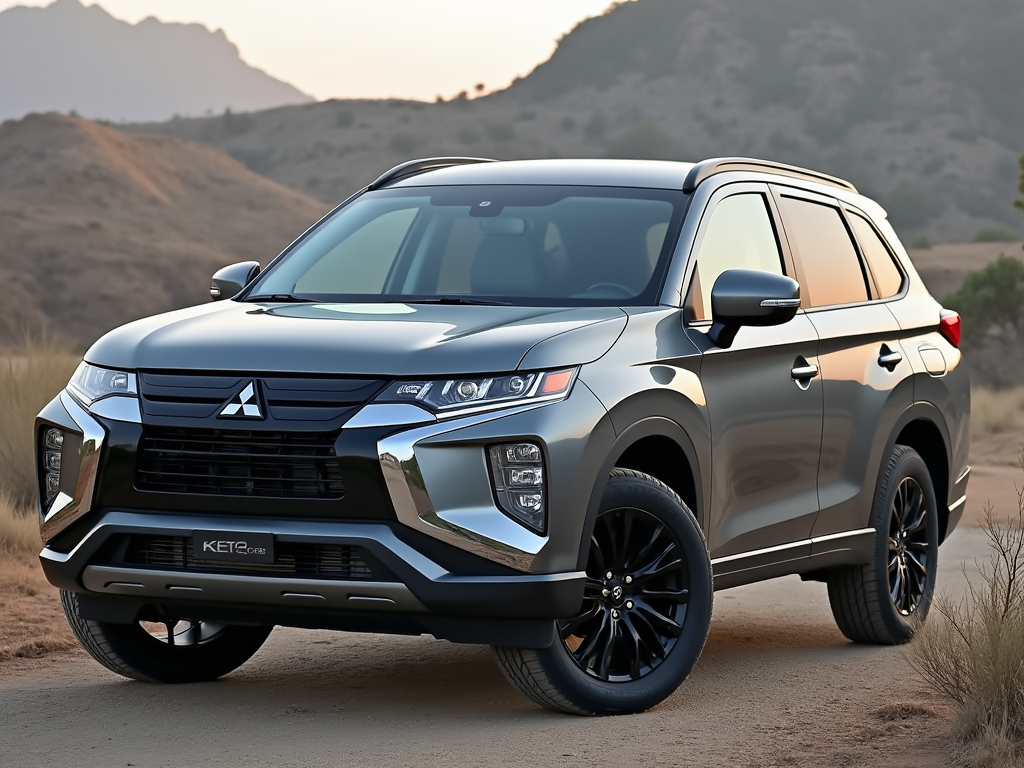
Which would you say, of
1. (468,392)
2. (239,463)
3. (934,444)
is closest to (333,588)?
(239,463)

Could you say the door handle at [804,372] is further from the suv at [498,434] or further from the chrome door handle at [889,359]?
the chrome door handle at [889,359]

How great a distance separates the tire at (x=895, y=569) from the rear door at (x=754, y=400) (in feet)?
2.49

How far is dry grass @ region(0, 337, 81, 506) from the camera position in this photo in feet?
40.5

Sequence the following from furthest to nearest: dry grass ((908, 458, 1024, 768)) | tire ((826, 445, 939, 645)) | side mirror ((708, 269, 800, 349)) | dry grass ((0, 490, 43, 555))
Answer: dry grass ((0, 490, 43, 555)) → tire ((826, 445, 939, 645)) → side mirror ((708, 269, 800, 349)) → dry grass ((908, 458, 1024, 768))

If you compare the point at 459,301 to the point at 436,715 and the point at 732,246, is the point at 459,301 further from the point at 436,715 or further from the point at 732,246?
the point at 436,715

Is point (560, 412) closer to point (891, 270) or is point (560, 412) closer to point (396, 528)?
point (396, 528)

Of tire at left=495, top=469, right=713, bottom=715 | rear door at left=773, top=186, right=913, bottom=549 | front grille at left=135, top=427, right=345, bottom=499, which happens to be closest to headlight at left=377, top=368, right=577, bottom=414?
front grille at left=135, top=427, right=345, bottom=499

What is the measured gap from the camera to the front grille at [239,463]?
18.4 ft

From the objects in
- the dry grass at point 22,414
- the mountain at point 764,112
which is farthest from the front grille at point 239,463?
the mountain at point 764,112

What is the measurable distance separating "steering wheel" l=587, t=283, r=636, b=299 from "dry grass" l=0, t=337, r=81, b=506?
20.7ft

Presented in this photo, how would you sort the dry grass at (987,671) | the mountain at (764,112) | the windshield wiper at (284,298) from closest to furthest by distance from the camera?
the dry grass at (987,671), the windshield wiper at (284,298), the mountain at (764,112)

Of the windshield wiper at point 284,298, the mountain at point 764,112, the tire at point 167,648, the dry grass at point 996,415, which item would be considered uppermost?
the mountain at point 764,112

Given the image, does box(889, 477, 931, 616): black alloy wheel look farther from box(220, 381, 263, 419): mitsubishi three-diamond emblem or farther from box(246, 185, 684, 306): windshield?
box(220, 381, 263, 419): mitsubishi three-diamond emblem

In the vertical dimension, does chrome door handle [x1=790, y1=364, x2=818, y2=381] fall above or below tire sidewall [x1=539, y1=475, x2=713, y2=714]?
above
